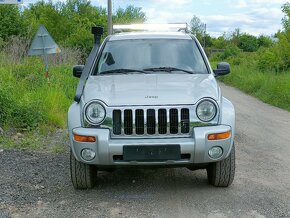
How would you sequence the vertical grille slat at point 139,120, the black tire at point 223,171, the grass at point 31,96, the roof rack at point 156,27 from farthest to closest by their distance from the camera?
the grass at point 31,96 < the roof rack at point 156,27 < the black tire at point 223,171 < the vertical grille slat at point 139,120

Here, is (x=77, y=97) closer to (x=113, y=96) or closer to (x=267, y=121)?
(x=113, y=96)

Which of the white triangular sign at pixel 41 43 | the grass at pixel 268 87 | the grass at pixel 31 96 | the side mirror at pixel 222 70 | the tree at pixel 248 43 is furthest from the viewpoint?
the tree at pixel 248 43

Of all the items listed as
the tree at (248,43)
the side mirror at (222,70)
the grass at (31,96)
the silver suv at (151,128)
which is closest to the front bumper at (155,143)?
the silver suv at (151,128)

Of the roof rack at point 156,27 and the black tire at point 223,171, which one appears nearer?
the black tire at point 223,171

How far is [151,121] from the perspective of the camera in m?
4.54

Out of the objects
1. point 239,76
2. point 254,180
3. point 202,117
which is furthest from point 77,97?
point 239,76

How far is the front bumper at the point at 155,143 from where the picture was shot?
14.6ft

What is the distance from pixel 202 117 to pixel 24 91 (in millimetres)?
6815

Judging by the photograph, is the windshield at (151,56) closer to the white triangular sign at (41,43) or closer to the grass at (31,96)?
the grass at (31,96)

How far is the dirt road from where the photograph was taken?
4.44 meters

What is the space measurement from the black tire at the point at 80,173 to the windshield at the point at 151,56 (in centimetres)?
131

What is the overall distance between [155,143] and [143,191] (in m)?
0.85

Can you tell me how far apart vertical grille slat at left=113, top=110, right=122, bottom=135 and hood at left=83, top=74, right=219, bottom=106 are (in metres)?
0.09

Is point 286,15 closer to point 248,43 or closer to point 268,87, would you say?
point 268,87
